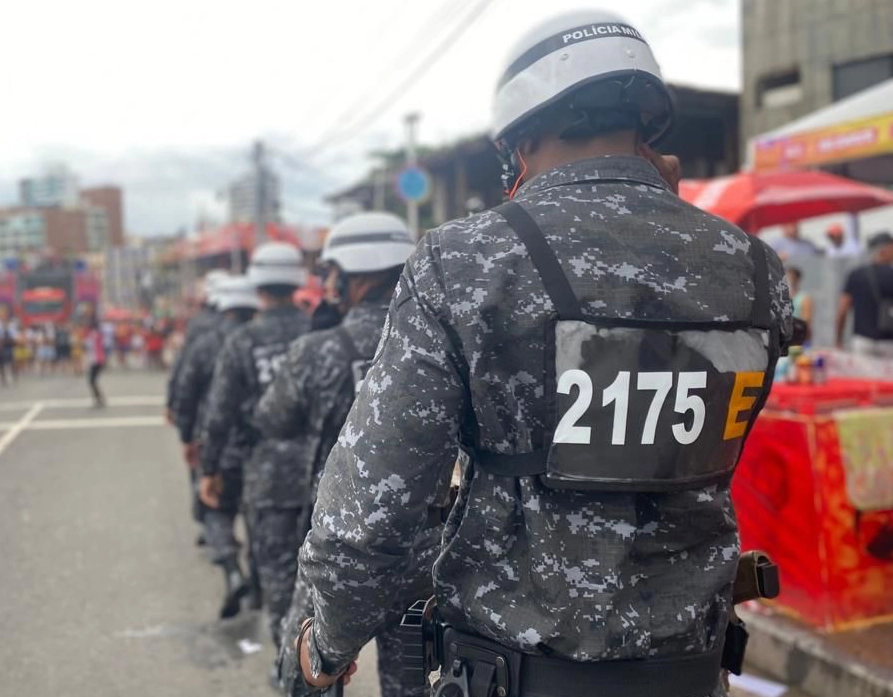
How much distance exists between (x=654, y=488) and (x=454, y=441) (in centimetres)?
34

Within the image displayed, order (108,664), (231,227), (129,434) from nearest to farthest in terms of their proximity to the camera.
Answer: (108,664), (129,434), (231,227)

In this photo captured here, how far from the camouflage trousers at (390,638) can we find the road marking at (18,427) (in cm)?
994

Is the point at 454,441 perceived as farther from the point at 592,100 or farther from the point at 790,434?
the point at 790,434

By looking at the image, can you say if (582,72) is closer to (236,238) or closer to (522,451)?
(522,451)

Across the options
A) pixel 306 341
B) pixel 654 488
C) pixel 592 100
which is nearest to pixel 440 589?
pixel 654 488

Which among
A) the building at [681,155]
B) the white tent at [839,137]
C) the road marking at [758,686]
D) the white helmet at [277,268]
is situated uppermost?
the building at [681,155]

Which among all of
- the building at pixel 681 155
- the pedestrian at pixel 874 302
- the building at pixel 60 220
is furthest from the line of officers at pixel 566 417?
the building at pixel 60 220

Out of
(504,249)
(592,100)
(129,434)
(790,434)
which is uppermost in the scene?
(592,100)

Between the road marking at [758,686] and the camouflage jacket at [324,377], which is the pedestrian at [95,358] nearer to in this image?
the camouflage jacket at [324,377]

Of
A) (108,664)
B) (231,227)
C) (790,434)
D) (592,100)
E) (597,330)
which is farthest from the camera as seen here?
(231,227)

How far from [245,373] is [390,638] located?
2.03 meters

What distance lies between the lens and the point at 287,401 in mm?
3279

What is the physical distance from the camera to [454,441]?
5.26 feet

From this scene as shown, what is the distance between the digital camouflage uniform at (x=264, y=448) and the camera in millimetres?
3816
